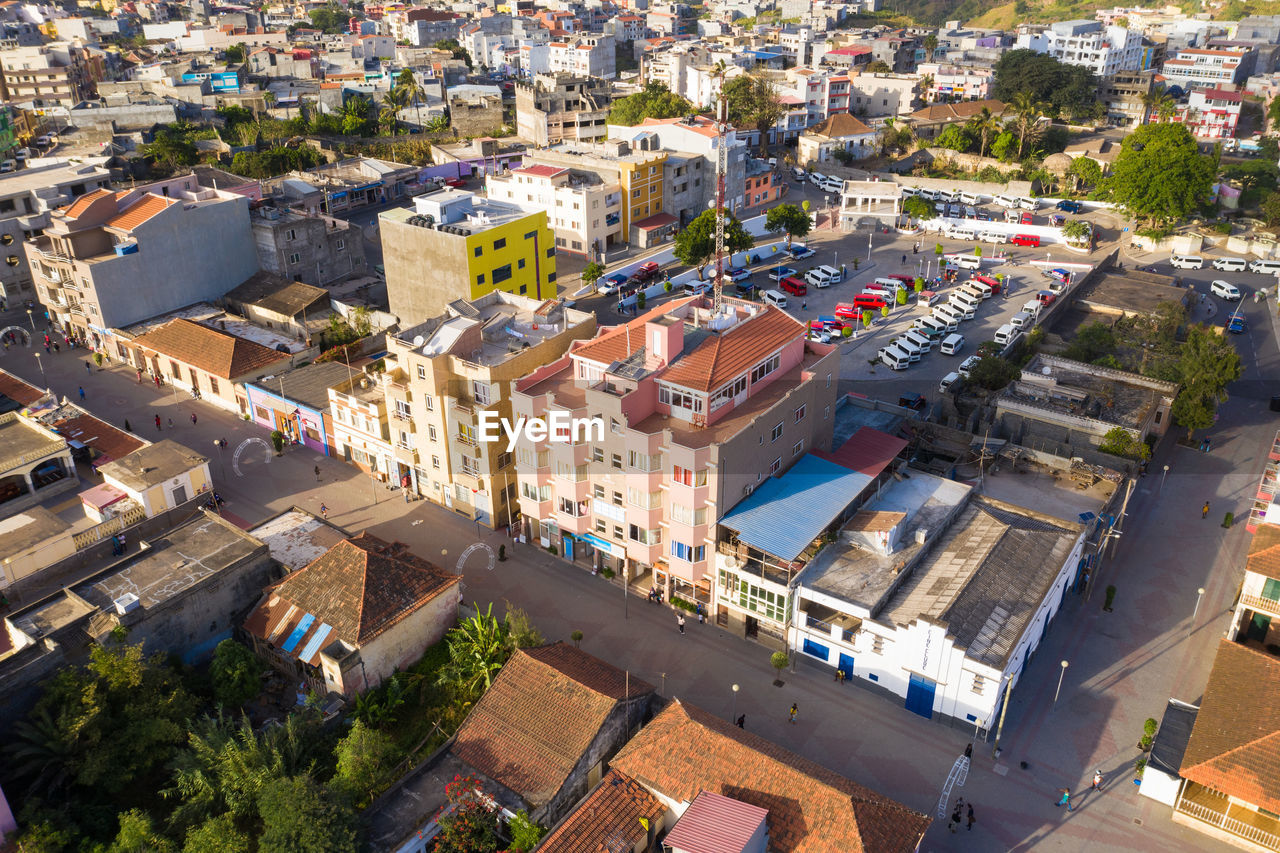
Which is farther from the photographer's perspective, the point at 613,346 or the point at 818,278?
the point at 818,278

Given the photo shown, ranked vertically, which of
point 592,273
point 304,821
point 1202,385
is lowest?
point 304,821

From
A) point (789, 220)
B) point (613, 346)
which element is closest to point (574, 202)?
point (789, 220)

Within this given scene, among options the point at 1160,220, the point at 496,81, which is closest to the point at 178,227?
→ the point at 1160,220

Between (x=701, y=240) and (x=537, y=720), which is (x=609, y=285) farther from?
(x=537, y=720)

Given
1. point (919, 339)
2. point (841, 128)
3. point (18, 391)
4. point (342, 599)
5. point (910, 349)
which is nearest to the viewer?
point (342, 599)

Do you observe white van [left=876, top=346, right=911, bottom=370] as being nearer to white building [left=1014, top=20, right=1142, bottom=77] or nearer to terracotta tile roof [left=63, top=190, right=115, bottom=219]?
terracotta tile roof [left=63, top=190, right=115, bottom=219]

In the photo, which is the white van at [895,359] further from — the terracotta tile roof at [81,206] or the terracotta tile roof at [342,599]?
the terracotta tile roof at [81,206]

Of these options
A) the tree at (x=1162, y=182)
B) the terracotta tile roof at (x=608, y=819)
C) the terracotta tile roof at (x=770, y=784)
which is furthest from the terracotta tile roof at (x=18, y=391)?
the tree at (x=1162, y=182)

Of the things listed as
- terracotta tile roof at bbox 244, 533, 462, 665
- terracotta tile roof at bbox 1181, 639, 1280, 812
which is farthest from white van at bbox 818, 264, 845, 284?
terracotta tile roof at bbox 244, 533, 462, 665

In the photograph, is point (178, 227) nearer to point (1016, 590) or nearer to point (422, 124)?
point (1016, 590)
